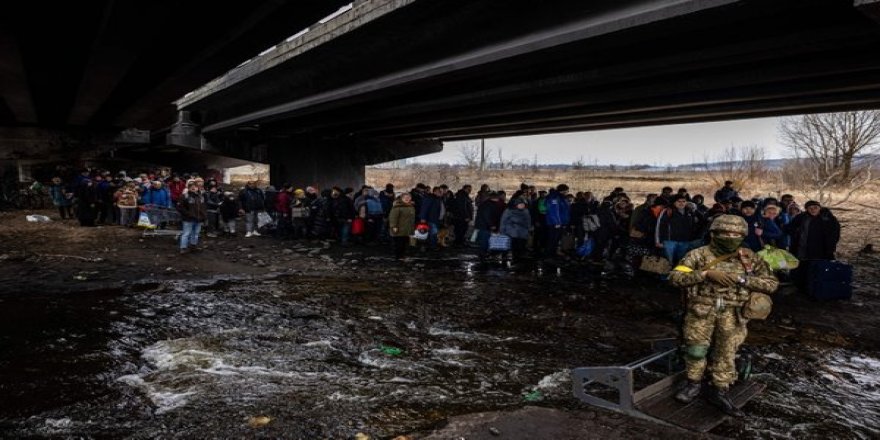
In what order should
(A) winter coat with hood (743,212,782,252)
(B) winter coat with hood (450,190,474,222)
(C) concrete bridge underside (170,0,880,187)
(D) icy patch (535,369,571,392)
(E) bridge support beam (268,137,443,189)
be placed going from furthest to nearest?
(E) bridge support beam (268,137,443,189) → (B) winter coat with hood (450,190,474,222) → (A) winter coat with hood (743,212,782,252) → (C) concrete bridge underside (170,0,880,187) → (D) icy patch (535,369,571,392)

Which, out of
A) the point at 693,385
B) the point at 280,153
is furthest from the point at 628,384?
the point at 280,153

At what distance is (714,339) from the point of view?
449 centimetres

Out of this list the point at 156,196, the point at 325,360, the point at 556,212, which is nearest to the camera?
the point at 325,360

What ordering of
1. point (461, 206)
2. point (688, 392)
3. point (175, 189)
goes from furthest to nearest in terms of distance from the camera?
point (175, 189), point (461, 206), point (688, 392)

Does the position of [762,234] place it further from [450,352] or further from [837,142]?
[837,142]

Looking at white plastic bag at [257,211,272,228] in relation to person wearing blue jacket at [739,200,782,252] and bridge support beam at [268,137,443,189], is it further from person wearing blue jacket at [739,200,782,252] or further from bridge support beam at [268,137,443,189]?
person wearing blue jacket at [739,200,782,252]

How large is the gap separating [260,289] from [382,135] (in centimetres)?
1414

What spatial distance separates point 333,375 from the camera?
201 inches

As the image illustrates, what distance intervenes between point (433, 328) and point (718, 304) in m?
3.62

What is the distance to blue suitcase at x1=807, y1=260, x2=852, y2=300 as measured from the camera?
869 cm

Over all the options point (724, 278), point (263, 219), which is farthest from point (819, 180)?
point (724, 278)

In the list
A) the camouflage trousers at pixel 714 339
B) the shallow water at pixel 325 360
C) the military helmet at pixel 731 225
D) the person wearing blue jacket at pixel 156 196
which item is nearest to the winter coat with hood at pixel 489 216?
the shallow water at pixel 325 360

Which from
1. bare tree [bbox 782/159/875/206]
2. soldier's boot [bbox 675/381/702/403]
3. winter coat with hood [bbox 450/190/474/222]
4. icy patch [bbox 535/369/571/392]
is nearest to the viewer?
soldier's boot [bbox 675/381/702/403]

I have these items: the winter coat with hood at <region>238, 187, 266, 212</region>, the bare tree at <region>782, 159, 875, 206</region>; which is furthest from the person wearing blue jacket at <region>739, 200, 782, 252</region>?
the bare tree at <region>782, 159, 875, 206</region>
